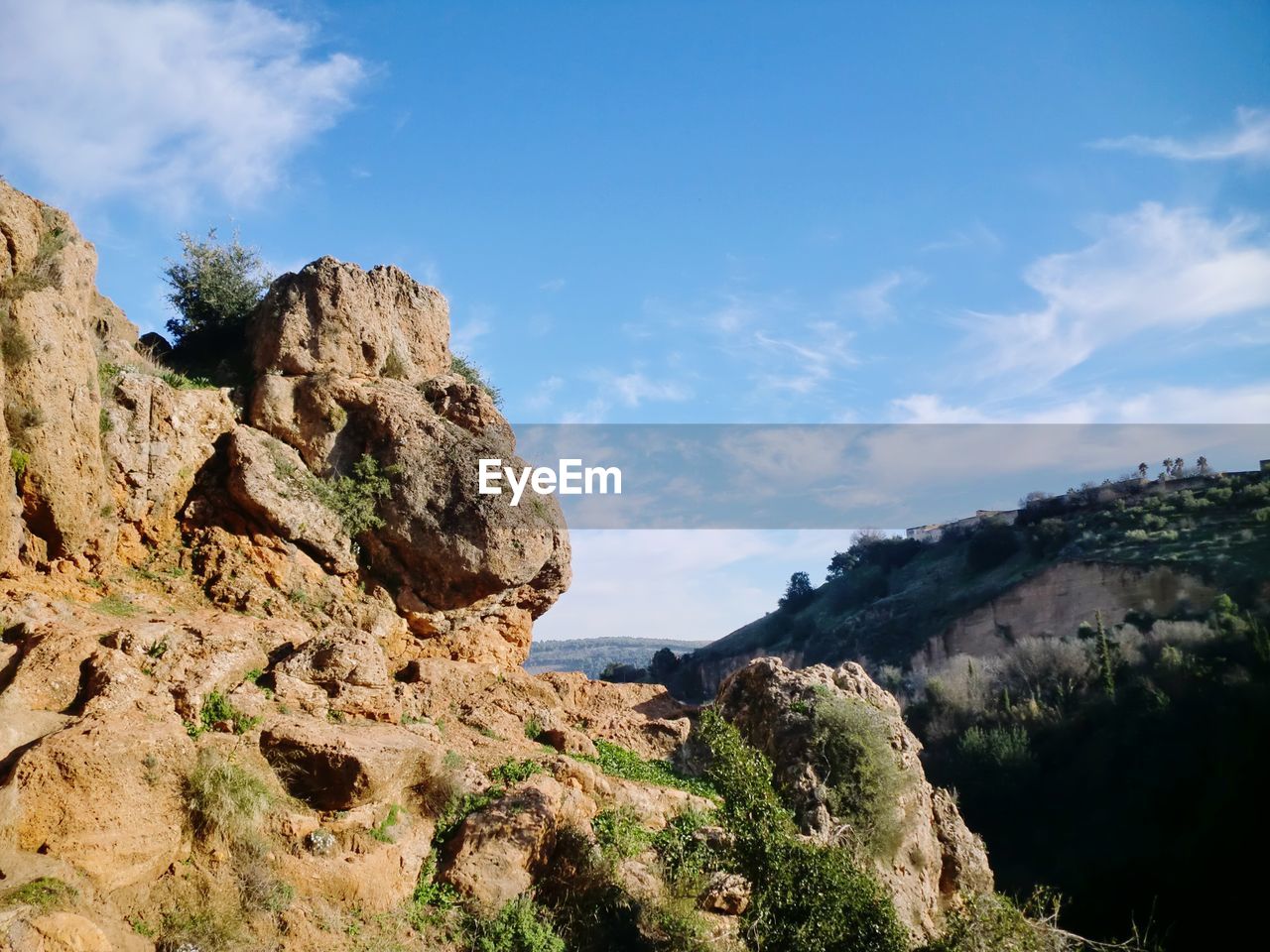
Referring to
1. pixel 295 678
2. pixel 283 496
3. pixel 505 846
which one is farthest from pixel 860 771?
pixel 283 496

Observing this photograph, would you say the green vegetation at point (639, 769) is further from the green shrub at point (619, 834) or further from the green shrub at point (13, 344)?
the green shrub at point (13, 344)

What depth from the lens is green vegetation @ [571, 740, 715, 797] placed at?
1326 cm

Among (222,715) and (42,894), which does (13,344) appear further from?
(42,894)

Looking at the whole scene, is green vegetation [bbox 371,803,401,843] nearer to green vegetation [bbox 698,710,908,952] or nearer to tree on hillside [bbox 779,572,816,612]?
green vegetation [bbox 698,710,908,952]

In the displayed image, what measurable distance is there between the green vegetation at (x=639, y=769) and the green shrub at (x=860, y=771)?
197 centimetres

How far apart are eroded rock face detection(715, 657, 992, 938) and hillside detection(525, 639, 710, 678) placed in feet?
202

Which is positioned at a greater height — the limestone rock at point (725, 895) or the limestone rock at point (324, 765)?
the limestone rock at point (324, 765)

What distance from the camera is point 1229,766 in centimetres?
2814

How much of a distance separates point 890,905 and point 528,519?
28.7 ft

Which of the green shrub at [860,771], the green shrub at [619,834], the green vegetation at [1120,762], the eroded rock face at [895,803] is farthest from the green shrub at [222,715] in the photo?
the green vegetation at [1120,762]

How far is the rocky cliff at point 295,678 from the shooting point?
805cm

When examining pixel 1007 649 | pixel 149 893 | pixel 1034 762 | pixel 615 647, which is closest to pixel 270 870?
pixel 149 893

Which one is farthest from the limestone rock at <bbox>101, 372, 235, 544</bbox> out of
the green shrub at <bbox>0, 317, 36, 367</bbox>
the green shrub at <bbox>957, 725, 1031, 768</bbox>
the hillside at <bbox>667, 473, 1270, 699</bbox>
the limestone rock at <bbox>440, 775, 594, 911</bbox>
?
the hillside at <bbox>667, 473, 1270, 699</bbox>

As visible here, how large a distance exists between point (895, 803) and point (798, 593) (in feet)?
200
